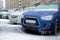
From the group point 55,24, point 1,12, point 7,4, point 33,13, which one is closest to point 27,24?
point 33,13

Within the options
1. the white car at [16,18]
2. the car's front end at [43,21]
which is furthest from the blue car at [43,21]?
the white car at [16,18]

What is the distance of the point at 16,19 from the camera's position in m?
13.9

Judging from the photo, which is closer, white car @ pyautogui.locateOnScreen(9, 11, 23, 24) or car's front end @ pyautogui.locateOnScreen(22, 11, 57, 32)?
car's front end @ pyautogui.locateOnScreen(22, 11, 57, 32)

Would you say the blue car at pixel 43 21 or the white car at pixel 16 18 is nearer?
the blue car at pixel 43 21

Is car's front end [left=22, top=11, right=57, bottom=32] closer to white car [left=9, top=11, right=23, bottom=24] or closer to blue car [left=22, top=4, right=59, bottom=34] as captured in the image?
blue car [left=22, top=4, right=59, bottom=34]

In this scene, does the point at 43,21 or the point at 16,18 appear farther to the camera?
the point at 16,18

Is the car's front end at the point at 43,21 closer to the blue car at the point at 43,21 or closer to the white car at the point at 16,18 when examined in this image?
the blue car at the point at 43,21

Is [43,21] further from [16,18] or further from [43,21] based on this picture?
[16,18]

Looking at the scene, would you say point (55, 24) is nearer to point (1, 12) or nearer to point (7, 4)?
point (1, 12)

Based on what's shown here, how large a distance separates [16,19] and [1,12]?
10.4 metres

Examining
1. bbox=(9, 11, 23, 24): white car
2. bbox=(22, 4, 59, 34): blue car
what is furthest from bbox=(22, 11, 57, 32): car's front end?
bbox=(9, 11, 23, 24): white car

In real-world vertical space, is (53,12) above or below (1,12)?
above

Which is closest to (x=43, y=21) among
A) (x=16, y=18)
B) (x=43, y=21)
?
(x=43, y=21)

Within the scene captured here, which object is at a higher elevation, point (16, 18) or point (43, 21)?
point (43, 21)
